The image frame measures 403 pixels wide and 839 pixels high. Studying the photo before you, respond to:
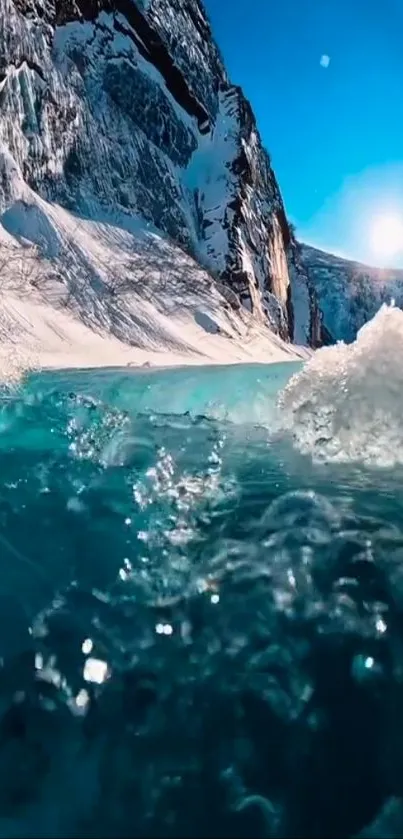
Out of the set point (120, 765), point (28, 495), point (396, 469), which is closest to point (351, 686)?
point (120, 765)

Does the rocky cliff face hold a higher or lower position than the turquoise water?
higher

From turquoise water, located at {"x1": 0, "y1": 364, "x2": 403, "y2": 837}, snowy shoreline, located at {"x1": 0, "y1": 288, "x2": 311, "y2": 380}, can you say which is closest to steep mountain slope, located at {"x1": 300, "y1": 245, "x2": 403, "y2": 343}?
snowy shoreline, located at {"x1": 0, "y1": 288, "x2": 311, "y2": 380}

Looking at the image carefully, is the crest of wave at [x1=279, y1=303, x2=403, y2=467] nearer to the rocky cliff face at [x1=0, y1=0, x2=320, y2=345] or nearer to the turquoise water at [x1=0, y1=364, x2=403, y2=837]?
the turquoise water at [x1=0, y1=364, x2=403, y2=837]

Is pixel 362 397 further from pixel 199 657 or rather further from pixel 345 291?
pixel 345 291

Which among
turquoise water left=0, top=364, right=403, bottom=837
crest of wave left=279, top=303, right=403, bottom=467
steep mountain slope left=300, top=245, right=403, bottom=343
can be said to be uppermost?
steep mountain slope left=300, top=245, right=403, bottom=343

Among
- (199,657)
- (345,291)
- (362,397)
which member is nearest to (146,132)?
(362,397)

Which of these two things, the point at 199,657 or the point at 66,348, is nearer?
the point at 199,657

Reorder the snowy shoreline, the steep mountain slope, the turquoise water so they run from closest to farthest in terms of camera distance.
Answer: the turquoise water, the snowy shoreline, the steep mountain slope
